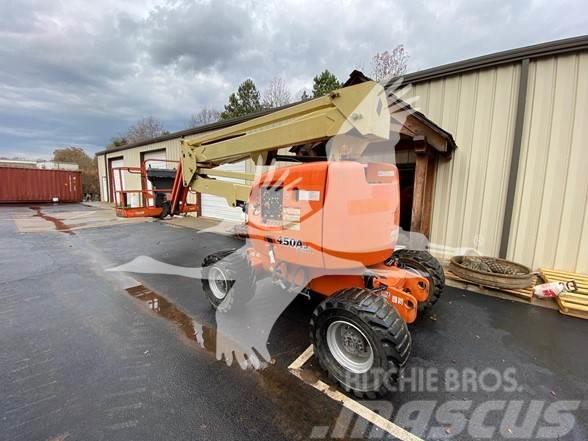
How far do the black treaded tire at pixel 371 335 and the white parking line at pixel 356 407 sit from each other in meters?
0.08

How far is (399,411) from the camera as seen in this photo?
1.99 m

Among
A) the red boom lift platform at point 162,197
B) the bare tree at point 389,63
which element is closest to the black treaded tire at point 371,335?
the red boom lift platform at point 162,197

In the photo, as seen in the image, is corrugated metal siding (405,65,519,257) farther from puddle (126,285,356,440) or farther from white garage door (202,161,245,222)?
white garage door (202,161,245,222)

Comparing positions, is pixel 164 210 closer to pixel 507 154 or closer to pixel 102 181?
pixel 507 154

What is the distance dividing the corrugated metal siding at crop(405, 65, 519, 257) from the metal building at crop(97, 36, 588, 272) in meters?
0.02

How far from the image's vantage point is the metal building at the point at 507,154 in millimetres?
4336

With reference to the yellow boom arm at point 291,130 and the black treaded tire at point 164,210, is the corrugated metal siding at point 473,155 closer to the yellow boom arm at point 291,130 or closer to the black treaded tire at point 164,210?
the yellow boom arm at point 291,130

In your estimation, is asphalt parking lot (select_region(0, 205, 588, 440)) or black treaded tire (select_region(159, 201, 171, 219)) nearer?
asphalt parking lot (select_region(0, 205, 588, 440))

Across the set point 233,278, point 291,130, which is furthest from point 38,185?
point 291,130

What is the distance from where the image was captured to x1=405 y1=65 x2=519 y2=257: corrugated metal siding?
4855 mm

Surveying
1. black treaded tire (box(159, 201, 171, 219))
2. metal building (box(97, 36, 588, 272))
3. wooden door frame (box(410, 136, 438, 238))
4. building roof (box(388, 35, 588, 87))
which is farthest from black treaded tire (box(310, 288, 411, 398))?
building roof (box(388, 35, 588, 87))

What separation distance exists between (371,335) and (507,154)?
4.81m

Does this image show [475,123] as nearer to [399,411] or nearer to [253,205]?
[253,205]

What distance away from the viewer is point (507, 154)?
485 cm
